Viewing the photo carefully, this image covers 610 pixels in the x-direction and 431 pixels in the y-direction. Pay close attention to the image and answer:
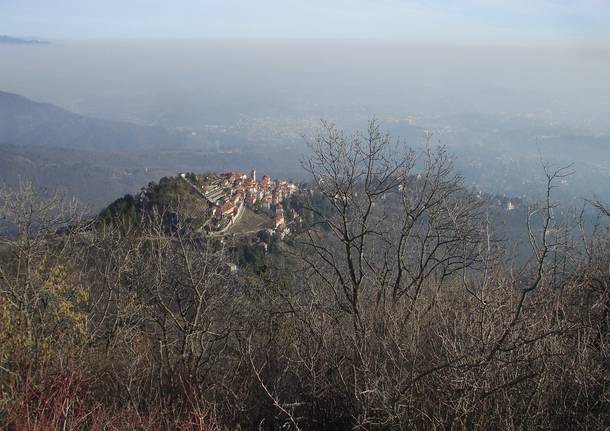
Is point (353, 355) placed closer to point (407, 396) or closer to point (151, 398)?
point (407, 396)

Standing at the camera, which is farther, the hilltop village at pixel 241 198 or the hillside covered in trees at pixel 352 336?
the hilltop village at pixel 241 198

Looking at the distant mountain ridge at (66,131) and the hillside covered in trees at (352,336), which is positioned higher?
the hillside covered in trees at (352,336)

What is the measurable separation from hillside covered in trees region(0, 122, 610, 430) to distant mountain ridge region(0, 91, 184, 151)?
101 meters

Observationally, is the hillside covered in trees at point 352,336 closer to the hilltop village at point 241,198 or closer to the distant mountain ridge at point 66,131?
the hilltop village at point 241,198

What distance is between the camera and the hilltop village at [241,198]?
965 inches

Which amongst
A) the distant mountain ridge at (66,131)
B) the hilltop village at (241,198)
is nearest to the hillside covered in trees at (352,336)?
the hilltop village at (241,198)

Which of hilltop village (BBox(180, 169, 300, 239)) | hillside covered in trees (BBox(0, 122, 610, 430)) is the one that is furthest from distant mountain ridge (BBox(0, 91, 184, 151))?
hillside covered in trees (BBox(0, 122, 610, 430))

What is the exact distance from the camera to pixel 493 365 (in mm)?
4328

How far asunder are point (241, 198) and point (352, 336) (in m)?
23.5

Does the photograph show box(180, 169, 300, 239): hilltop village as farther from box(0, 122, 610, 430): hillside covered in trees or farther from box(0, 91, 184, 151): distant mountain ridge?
box(0, 91, 184, 151): distant mountain ridge

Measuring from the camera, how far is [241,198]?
2889cm

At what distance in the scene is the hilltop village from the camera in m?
24.5

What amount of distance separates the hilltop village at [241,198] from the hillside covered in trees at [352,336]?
12.9 metres

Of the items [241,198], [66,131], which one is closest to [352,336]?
[241,198]
